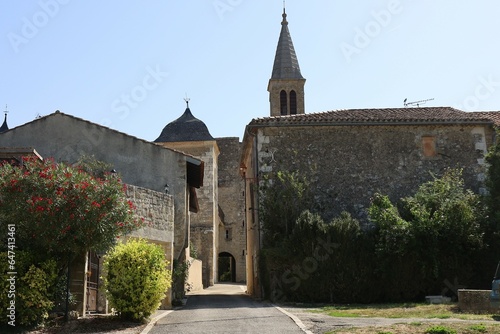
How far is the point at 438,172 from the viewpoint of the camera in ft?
70.1

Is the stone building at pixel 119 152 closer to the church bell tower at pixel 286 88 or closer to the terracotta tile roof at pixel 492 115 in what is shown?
the terracotta tile roof at pixel 492 115

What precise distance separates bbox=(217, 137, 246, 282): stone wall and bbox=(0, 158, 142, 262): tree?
33395 mm

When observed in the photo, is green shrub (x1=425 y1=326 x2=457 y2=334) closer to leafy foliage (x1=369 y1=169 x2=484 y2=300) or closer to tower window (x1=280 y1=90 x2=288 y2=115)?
leafy foliage (x1=369 y1=169 x2=484 y2=300)

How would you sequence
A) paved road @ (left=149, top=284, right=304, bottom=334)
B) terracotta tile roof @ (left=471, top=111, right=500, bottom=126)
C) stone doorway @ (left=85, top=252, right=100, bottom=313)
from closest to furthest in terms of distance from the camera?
paved road @ (left=149, top=284, right=304, bottom=334) < stone doorway @ (left=85, top=252, right=100, bottom=313) < terracotta tile roof @ (left=471, top=111, right=500, bottom=126)

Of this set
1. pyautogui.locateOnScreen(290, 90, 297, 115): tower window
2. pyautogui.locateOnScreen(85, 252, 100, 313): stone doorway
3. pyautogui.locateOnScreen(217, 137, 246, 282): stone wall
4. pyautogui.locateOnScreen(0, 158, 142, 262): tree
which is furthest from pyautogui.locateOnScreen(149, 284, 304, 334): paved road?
pyautogui.locateOnScreen(217, 137, 246, 282): stone wall

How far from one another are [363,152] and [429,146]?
2714 mm

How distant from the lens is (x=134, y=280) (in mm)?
11641

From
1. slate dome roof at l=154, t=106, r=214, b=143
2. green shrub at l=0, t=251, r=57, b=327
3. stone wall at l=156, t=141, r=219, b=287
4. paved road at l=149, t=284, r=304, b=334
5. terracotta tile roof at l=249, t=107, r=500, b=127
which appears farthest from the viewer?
slate dome roof at l=154, t=106, r=214, b=143

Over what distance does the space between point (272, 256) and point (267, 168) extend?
3606 mm

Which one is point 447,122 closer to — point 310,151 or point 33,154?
point 310,151

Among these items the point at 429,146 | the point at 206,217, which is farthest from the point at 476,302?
the point at 206,217

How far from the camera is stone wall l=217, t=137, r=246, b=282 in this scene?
44.6 m

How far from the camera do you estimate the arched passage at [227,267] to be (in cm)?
4522

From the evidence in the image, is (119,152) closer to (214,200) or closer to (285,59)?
(214,200)
